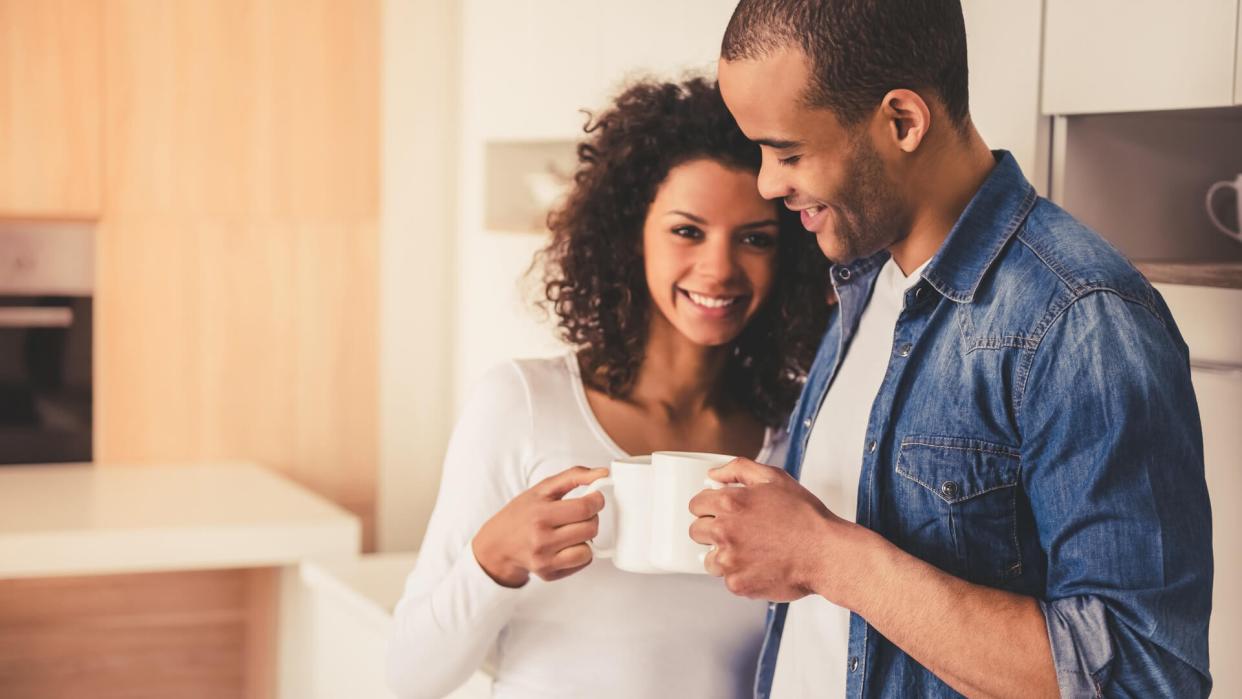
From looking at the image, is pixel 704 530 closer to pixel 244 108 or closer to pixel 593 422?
pixel 593 422

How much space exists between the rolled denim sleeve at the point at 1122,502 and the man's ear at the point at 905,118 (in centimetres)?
16

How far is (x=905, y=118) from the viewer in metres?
0.87

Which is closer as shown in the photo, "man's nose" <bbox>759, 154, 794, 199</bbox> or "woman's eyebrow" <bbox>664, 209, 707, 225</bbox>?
"man's nose" <bbox>759, 154, 794, 199</bbox>

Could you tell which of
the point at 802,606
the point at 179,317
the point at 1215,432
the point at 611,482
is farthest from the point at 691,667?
the point at 179,317

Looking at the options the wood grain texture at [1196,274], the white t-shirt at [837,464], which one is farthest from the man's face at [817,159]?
the wood grain texture at [1196,274]

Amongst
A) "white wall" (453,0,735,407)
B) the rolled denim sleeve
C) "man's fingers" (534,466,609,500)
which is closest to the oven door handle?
"white wall" (453,0,735,407)

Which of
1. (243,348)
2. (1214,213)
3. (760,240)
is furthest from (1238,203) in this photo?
(243,348)

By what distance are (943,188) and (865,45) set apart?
4.7 inches

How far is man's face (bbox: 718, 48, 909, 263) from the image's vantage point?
0.86 meters

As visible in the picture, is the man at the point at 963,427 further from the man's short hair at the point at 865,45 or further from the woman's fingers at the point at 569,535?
the woman's fingers at the point at 569,535

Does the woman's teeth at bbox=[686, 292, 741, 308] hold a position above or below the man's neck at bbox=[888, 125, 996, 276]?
below

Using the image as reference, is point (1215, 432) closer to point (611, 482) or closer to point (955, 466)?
point (955, 466)

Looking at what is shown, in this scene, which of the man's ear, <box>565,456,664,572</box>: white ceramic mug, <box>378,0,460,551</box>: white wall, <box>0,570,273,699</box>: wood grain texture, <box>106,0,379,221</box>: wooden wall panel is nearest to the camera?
the man's ear

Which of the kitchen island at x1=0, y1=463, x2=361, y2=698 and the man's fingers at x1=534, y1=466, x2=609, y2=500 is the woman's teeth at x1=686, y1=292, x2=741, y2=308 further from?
the kitchen island at x1=0, y1=463, x2=361, y2=698
